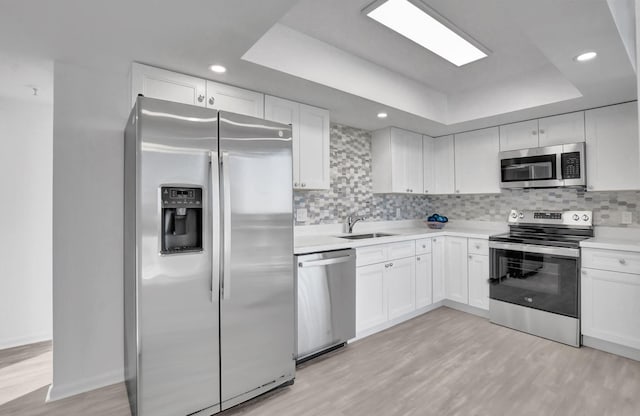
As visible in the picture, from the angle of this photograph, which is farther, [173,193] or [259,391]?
[259,391]

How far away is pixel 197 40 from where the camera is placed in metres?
1.86

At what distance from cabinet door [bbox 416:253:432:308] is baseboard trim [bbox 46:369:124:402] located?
112 inches

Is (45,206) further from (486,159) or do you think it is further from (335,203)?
(486,159)

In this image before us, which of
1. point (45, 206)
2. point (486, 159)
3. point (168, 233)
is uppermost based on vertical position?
point (486, 159)

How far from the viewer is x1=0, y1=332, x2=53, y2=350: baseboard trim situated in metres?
2.85

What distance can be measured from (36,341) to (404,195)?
Answer: 4.45m

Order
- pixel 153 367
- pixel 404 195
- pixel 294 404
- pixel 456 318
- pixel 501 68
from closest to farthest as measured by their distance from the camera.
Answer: pixel 153 367 < pixel 294 404 < pixel 501 68 < pixel 456 318 < pixel 404 195

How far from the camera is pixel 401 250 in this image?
3.29 meters

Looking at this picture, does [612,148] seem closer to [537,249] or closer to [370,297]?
[537,249]

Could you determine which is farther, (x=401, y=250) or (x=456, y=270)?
(x=456, y=270)

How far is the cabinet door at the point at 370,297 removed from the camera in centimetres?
288

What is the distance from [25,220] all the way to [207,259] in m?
2.43

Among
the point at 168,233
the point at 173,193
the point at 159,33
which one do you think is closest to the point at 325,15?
the point at 159,33

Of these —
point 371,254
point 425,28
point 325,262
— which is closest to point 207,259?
point 325,262
